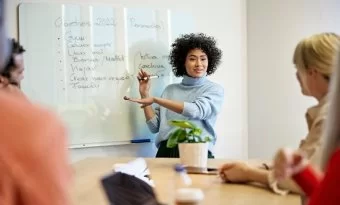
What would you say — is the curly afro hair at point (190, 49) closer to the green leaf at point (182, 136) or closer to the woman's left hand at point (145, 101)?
the woman's left hand at point (145, 101)

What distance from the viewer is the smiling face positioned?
10.5 ft

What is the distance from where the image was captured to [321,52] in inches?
55.9

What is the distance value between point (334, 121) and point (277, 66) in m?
2.98

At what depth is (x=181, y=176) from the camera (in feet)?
6.31

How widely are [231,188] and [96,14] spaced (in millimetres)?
2000

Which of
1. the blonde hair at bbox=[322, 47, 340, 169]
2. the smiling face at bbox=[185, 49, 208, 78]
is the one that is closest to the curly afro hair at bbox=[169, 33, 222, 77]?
the smiling face at bbox=[185, 49, 208, 78]

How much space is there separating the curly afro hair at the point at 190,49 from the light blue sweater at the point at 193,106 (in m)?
0.12

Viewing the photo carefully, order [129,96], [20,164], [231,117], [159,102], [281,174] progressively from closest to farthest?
[20,164], [281,174], [159,102], [129,96], [231,117]

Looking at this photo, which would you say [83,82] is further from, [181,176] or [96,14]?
[181,176]

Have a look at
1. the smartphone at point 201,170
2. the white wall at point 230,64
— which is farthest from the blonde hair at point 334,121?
the white wall at point 230,64

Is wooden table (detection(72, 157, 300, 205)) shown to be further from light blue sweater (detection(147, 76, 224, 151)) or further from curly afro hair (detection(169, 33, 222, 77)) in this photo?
curly afro hair (detection(169, 33, 222, 77))

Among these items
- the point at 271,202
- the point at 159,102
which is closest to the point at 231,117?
the point at 159,102

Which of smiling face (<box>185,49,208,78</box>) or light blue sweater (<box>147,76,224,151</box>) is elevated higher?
smiling face (<box>185,49,208,78</box>)

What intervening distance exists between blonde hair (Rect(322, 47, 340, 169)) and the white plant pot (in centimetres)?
120
